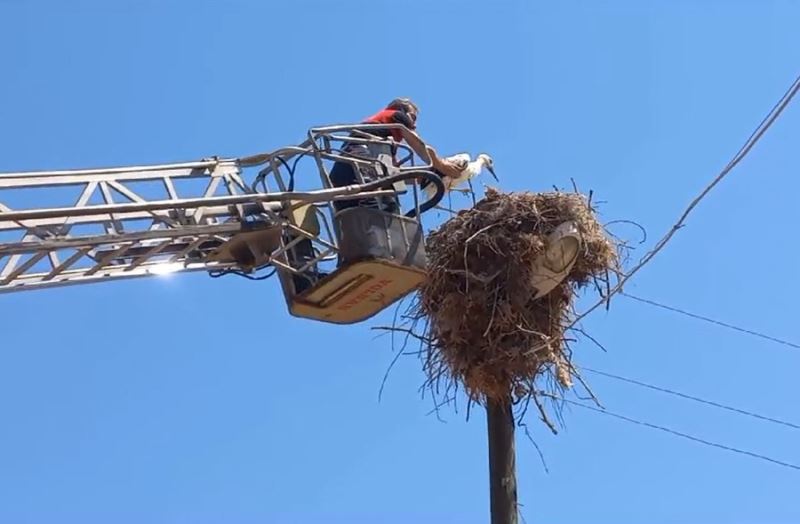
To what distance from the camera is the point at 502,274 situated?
1105 centimetres

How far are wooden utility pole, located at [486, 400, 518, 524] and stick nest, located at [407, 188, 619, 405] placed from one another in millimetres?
227

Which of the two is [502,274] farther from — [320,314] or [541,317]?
[320,314]

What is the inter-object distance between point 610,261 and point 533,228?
66cm

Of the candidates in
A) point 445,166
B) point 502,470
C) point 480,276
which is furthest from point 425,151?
point 502,470

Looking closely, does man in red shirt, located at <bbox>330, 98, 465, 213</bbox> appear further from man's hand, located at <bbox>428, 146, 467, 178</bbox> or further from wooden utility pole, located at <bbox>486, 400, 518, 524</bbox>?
wooden utility pole, located at <bbox>486, 400, 518, 524</bbox>

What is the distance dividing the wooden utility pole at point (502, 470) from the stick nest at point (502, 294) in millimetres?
227

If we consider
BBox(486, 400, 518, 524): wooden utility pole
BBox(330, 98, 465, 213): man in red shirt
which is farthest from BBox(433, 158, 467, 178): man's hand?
BBox(486, 400, 518, 524): wooden utility pole

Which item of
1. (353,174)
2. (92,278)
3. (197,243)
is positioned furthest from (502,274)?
(92,278)

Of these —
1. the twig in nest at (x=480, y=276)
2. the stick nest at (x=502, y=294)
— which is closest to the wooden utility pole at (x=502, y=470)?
the stick nest at (x=502, y=294)

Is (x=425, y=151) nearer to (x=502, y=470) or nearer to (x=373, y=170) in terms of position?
(x=373, y=170)

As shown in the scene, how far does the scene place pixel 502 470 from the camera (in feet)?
34.0

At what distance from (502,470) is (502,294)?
1.27 metres

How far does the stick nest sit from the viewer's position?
35.8ft

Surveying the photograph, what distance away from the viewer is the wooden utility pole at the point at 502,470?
10242 mm
